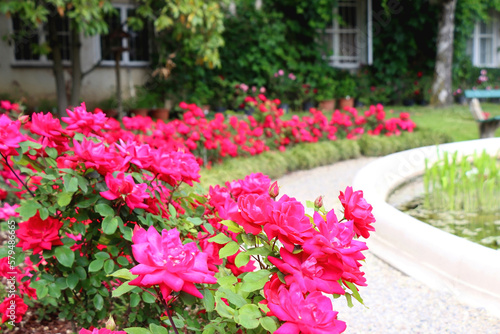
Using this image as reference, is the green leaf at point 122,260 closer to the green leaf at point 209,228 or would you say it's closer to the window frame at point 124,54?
the green leaf at point 209,228

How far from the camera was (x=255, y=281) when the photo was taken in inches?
42.5

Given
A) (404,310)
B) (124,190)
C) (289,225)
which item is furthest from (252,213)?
(404,310)

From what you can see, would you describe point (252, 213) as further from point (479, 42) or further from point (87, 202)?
point (479, 42)

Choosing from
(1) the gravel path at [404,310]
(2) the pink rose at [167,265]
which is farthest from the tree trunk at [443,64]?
(2) the pink rose at [167,265]

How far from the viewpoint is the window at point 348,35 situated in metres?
Result: 13.4

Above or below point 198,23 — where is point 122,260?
below

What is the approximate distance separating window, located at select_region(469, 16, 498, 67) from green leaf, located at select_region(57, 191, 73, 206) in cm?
1558

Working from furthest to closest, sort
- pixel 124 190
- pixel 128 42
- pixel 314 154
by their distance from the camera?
pixel 128 42 < pixel 314 154 < pixel 124 190

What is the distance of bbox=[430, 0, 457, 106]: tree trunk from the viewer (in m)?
12.2

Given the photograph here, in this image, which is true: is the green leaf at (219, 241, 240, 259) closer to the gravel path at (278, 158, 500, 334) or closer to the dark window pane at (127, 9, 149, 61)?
the gravel path at (278, 158, 500, 334)

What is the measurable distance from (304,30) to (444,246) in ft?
34.7

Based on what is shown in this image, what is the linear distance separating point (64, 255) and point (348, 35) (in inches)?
516

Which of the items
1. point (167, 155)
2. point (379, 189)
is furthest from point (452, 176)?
point (167, 155)

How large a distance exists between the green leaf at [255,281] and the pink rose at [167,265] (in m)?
0.15
